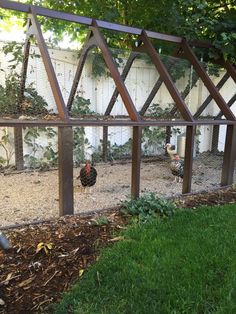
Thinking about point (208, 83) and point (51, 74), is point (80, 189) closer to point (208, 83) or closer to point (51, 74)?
point (51, 74)

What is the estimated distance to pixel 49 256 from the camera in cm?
236

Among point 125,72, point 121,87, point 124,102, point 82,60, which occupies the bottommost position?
point 124,102

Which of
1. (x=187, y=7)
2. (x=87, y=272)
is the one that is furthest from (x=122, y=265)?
(x=187, y=7)

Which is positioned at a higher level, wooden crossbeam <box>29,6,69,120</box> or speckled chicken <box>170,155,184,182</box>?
wooden crossbeam <box>29,6,69,120</box>

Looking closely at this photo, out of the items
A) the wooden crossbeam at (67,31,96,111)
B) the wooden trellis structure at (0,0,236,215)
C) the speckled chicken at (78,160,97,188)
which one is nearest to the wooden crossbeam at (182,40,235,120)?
the wooden trellis structure at (0,0,236,215)

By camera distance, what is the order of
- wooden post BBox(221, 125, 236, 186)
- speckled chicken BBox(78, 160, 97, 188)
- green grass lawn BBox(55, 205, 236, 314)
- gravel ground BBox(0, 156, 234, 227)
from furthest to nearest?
wooden post BBox(221, 125, 236, 186) < speckled chicken BBox(78, 160, 97, 188) < gravel ground BBox(0, 156, 234, 227) < green grass lawn BBox(55, 205, 236, 314)

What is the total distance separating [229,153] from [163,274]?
239 centimetres

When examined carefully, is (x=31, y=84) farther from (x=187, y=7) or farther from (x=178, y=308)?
(x=178, y=308)

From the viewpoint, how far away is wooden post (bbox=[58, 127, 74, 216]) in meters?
2.77

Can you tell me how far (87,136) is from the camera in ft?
18.7

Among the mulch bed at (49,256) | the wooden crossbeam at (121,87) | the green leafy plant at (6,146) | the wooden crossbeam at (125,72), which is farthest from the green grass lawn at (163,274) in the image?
the green leafy plant at (6,146)

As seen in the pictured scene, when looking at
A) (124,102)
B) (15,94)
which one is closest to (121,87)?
(124,102)

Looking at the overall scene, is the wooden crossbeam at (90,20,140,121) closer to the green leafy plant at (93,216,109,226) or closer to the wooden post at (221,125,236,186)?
the green leafy plant at (93,216,109,226)

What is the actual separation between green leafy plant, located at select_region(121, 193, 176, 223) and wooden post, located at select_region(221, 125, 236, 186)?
1.34 meters
